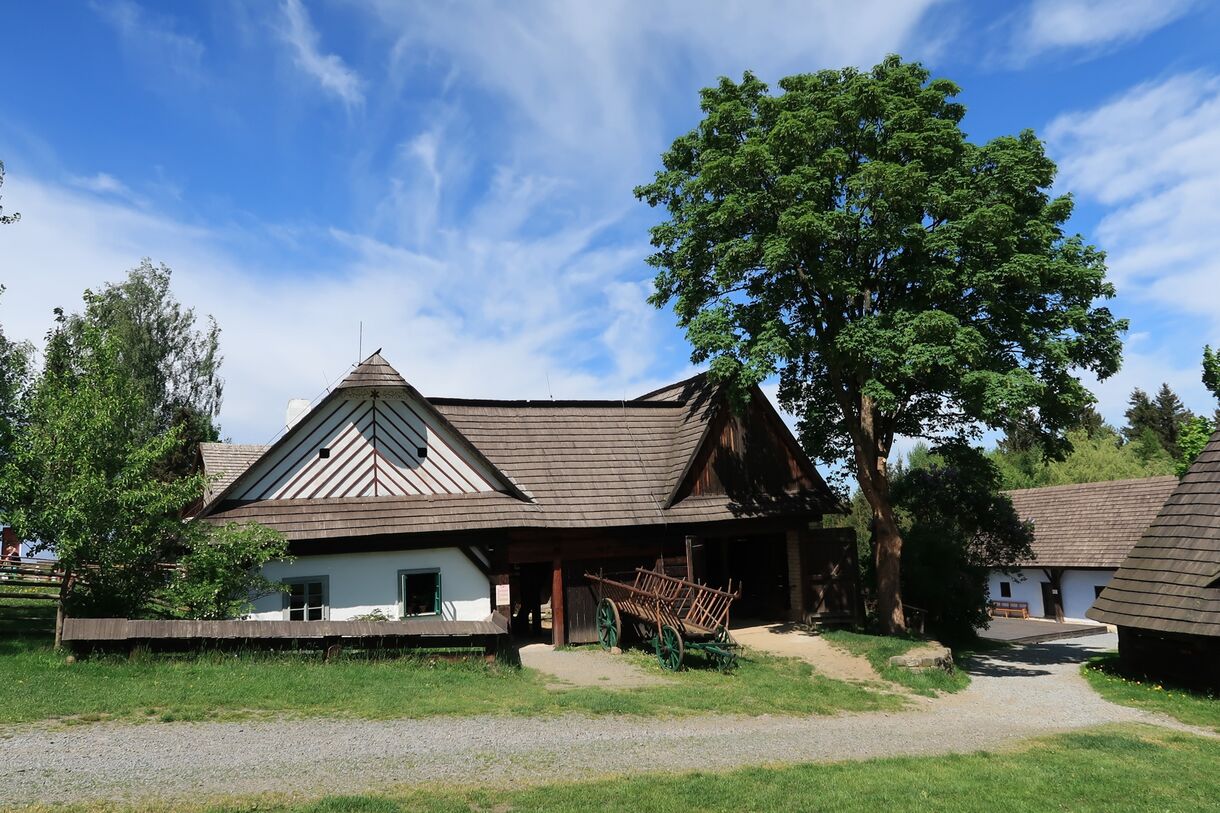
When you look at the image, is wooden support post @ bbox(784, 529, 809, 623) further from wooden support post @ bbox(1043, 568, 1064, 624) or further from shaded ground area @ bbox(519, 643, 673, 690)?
wooden support post @ bbox(1043, 568, 1064, 624)

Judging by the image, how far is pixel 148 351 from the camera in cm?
3700

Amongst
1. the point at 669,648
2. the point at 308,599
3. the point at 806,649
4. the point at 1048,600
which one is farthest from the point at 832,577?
the point at 1048,600

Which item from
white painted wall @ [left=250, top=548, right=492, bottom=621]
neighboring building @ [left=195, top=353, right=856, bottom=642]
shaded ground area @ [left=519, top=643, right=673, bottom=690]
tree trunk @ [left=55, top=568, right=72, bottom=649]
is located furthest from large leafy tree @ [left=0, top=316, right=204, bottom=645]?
shaded ground area @ [left=519, top=643, right=673, bottom=690]

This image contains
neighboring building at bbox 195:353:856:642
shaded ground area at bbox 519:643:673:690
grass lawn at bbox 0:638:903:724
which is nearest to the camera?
grass lawn at bbox 0:638:903:724

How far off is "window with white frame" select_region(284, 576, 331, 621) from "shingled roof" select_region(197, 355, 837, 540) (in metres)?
1.23

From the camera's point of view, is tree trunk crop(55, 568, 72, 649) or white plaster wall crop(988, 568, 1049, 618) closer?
tree trunk crop(55, 568, 72, 649)

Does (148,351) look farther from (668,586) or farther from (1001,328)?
(1001,328)

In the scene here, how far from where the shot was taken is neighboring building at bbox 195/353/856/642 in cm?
1731

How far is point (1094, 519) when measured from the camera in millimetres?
33844

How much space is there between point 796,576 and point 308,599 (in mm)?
13149

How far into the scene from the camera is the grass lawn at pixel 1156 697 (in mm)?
13412

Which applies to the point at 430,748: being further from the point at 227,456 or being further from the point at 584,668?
the point at 227,456

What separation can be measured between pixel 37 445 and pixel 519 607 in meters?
12.6

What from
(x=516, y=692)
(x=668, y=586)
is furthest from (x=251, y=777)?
(x=668, y=586)
